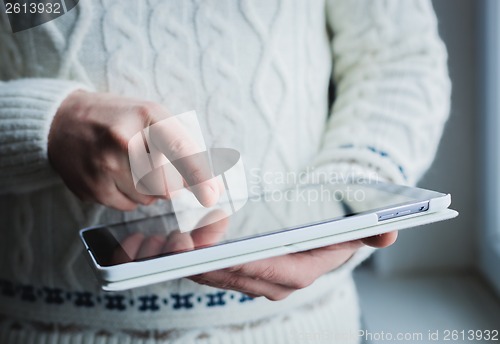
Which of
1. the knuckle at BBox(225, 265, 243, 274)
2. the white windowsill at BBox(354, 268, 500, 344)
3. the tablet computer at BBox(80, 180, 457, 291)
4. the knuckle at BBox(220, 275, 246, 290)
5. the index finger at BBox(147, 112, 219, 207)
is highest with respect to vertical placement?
the index finger at BBox(147, 112, 219, 207)

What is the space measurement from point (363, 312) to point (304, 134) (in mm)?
123

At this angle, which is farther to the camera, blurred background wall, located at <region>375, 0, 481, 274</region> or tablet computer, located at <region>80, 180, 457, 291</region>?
blurred background wall, located at <region>375, 0, 481, 274</region>

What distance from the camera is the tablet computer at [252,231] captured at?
15 centimetres

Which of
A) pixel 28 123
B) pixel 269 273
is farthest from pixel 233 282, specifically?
pixel 28 123

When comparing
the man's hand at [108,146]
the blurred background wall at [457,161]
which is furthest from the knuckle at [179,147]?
the blurred background wall at [457,161]

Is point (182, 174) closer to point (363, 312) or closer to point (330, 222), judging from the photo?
point (330, 222)

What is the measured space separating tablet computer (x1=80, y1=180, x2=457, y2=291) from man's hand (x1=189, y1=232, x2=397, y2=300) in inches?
0.5

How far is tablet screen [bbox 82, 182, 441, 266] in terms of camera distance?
0.54 ft

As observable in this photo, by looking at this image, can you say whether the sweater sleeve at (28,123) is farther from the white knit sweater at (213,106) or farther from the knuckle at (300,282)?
the knuckle at (300,282)

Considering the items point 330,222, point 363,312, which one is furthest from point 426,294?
point 330,222

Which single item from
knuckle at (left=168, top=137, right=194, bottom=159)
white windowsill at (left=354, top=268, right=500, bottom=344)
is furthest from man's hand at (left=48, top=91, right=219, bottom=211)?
white windowsill at (left=354, top=268, right=500, bottom=344)

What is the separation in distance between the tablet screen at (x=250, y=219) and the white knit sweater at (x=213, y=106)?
0.02m

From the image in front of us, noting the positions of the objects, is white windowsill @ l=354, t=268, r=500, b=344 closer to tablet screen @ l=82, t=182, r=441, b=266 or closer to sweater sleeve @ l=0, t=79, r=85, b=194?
tablet screen @ l=82, t=182, r=441, b=266

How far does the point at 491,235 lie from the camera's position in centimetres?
27
